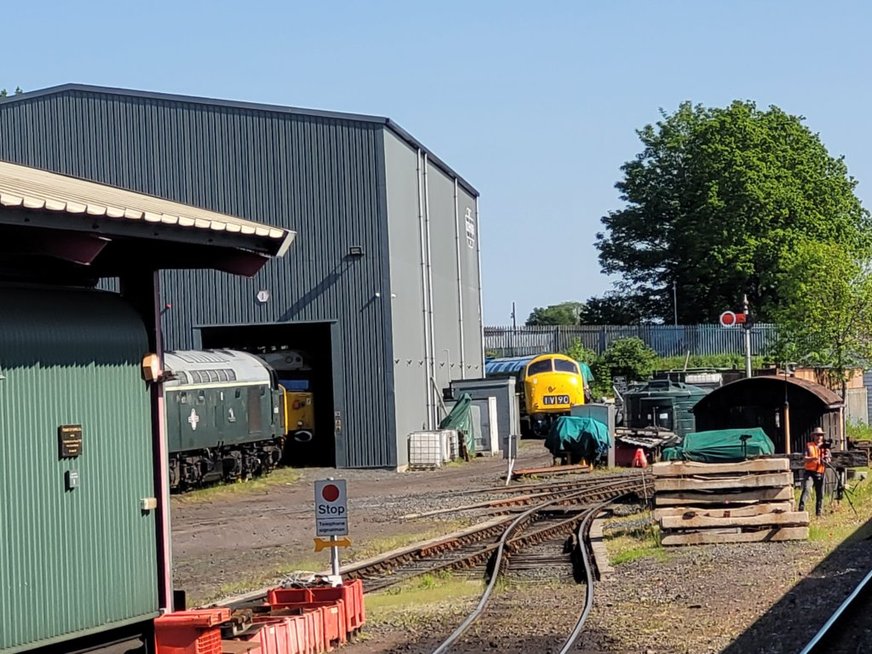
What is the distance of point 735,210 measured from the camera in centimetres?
7156

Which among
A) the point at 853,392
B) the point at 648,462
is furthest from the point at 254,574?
the point at 853,392

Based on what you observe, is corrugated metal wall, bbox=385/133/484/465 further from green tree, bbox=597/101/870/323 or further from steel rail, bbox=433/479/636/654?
green tree, bbox=597/101/870/323

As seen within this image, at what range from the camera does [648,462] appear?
35.4 meters

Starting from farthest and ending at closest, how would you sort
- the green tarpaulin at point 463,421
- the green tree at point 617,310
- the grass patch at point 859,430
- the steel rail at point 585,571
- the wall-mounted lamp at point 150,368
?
the green tree at point 617,310
the grass patch at point 859,430
the green tarpaulin at point 463,421
the steel rail at point 585,571
the wall-mounted lamp at point 150,368

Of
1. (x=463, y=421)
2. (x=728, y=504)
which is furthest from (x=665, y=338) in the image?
(x=728, y=504)

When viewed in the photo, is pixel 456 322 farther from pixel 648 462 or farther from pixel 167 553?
pixel 167 553

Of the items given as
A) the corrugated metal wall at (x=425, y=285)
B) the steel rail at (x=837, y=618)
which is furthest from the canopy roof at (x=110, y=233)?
the corrugated metal wall at (x=425, y=285)

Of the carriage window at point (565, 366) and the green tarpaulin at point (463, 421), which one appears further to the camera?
the carriage window at point (565, 366)

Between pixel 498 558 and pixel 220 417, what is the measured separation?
14.7m

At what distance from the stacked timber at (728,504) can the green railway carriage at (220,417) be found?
514 inches

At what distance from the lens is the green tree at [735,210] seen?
7075cm

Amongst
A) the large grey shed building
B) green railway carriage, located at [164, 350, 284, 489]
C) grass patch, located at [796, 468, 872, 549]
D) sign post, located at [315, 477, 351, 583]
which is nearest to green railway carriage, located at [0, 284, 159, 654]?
sign post, located at [315, 477, 351, 583]

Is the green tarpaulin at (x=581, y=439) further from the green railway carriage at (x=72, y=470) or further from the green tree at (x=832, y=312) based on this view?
the green railway carriage at (x=72, y=470)

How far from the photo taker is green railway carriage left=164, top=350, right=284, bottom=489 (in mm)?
29641
